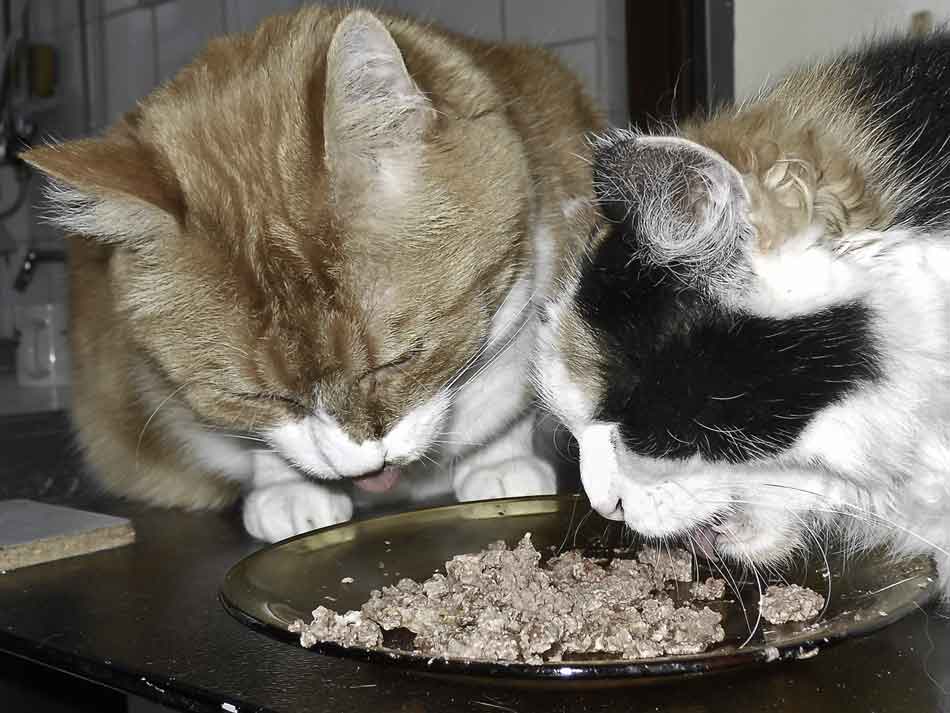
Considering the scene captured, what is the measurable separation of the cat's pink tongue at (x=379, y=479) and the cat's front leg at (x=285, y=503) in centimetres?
6

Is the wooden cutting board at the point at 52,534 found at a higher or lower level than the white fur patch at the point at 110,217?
lower

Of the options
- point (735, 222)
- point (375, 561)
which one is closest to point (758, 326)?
point (735, 222)

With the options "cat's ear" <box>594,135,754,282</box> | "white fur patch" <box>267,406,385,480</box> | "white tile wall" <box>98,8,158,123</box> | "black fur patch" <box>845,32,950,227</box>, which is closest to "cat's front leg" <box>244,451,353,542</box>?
"white fur patch" <box>267,406,385,480</box>

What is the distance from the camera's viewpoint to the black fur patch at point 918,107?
0.82 metres

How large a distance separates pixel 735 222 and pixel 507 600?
374 mm

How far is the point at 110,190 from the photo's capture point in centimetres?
98

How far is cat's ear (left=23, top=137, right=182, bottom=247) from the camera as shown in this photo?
983mm

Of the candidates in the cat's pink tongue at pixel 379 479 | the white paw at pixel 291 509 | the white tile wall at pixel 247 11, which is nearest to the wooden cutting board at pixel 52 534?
the white paw at pixel 291 509

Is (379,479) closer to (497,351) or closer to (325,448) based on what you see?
(325,448)

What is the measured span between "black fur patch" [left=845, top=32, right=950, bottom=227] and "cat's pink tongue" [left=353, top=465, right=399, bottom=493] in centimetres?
61

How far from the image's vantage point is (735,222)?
2.58ft

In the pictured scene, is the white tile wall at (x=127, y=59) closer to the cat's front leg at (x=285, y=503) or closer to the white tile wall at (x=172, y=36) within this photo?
the white tile wall at (x=172, y=36)

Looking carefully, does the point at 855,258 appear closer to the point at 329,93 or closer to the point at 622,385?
the point at 622,385

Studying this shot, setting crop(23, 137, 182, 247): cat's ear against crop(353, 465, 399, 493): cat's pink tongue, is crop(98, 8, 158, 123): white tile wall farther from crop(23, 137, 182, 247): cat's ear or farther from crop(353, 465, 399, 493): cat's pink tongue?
crop(353, 465, 399, 493): cat's pink tongue
